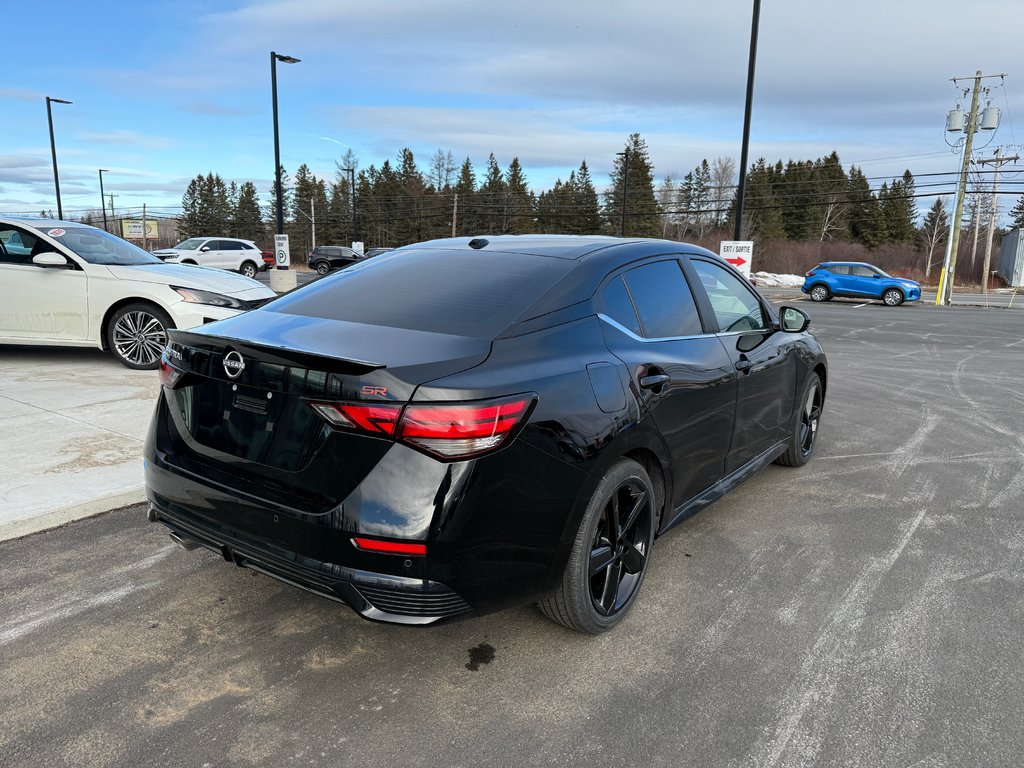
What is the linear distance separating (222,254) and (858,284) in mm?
28345

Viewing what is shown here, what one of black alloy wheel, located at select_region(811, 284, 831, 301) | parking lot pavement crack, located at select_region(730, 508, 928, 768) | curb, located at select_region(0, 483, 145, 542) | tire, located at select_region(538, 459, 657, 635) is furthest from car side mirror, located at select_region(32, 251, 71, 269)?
black alloy wheel, located at select_region(811, 284, 831, 301)

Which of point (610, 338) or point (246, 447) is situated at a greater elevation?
point (610, 338)

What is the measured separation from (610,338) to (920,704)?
1.76 metres

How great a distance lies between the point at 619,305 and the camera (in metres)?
3.21

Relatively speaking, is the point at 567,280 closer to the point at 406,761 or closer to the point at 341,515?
the point at 341,515

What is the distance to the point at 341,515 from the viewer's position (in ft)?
7.64

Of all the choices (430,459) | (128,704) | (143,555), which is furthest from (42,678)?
(430,459)

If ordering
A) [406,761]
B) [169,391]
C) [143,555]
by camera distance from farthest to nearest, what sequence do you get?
[143,555] < [169,391] < [406,761]

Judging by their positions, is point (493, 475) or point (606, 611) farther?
point (606, 611)

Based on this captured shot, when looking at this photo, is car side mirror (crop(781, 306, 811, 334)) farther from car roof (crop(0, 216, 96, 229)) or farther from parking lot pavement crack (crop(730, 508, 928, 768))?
car roof (crop(0, 216, 96, 229))

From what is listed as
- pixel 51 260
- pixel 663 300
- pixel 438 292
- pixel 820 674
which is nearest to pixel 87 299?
pixel 51 260

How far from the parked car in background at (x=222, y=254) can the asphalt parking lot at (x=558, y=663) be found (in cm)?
3179

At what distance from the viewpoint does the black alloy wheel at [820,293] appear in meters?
30.7

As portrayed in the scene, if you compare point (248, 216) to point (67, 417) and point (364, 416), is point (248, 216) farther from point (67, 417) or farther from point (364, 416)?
point (364, 416)
